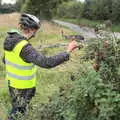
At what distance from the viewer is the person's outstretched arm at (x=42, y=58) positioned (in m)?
5.38

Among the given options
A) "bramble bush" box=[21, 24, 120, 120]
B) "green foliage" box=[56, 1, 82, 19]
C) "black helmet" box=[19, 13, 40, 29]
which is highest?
"green foliage" box=[56, 1, 82, 19]

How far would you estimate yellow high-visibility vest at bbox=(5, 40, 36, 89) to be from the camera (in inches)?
226

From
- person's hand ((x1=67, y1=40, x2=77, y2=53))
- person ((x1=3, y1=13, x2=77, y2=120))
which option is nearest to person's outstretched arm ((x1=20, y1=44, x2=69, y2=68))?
person ((x1=3, y1=13, x2=77, y2=120))

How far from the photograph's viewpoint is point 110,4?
65.1m

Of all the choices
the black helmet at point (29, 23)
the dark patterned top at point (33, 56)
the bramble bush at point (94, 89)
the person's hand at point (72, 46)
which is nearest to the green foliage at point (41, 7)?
the black helmet at point (29, 23)

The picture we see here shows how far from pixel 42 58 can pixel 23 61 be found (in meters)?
0.38

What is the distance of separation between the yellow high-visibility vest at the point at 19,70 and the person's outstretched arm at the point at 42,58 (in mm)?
111

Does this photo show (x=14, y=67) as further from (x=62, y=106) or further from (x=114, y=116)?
(x=114, y=116)

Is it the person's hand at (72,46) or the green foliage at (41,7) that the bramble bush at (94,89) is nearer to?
the person's hand at (72,46)

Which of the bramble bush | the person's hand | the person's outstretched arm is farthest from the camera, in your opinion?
the person's outstretched arm

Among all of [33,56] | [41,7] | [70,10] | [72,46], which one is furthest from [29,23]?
[70,10]

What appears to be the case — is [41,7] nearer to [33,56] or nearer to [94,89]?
[33,56]

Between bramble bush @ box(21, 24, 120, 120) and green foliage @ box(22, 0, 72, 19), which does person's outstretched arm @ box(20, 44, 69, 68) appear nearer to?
bramble bush @ box(21, 24, 120, 120)

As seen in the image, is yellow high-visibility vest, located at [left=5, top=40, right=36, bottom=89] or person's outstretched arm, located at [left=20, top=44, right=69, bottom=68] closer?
person's outstretched arm, located at [left=20, top=44, right=69, bottom=68]
